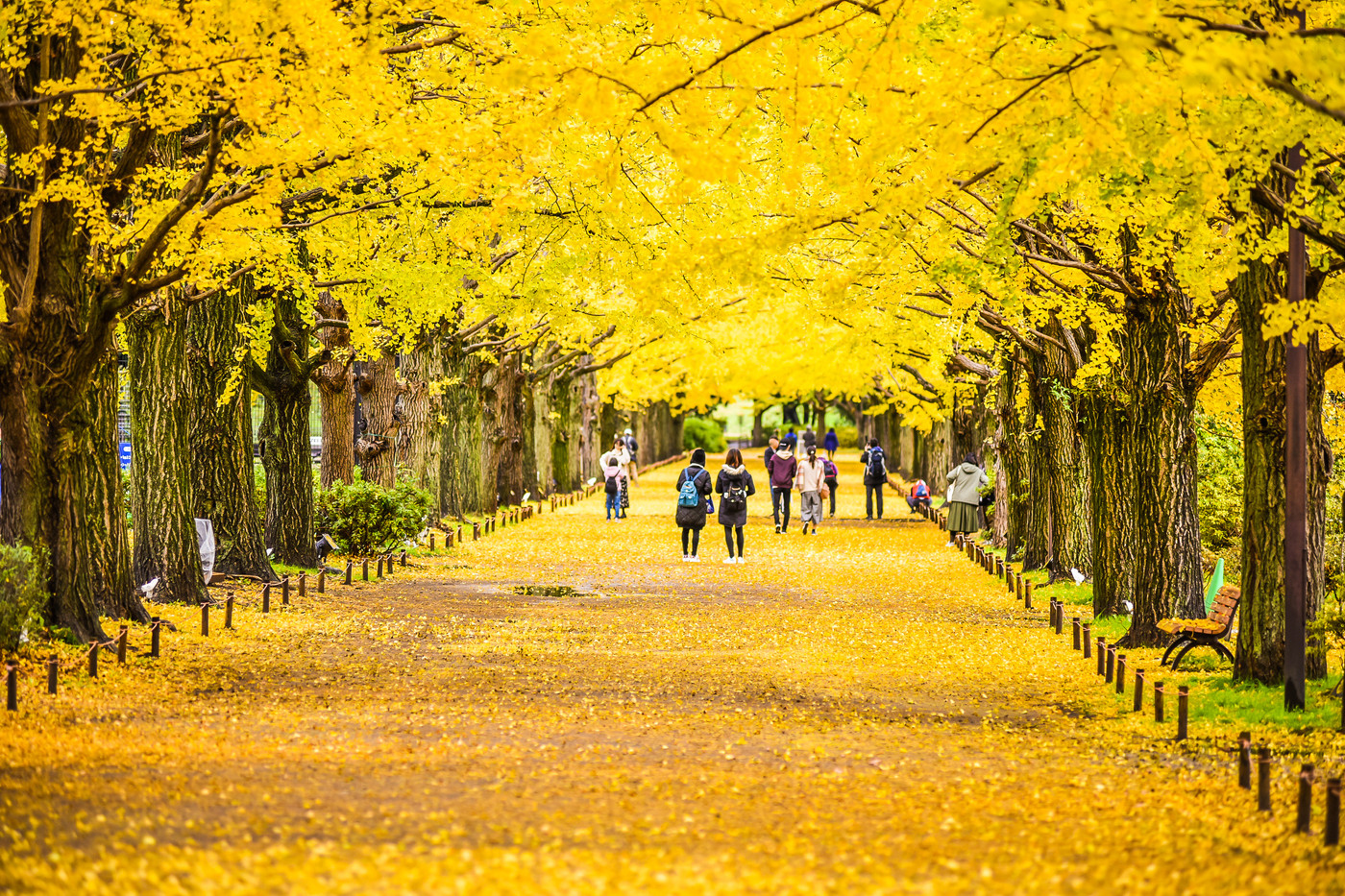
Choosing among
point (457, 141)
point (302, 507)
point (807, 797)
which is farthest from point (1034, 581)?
point (807, 797)

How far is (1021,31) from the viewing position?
7.86m

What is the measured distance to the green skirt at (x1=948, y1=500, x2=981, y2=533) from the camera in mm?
26359

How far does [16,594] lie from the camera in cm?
998

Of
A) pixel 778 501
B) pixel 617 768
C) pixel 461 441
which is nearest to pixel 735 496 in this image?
pixel 778 501

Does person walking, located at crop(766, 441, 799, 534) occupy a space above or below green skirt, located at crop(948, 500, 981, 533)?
above

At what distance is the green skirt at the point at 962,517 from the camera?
26.4 m

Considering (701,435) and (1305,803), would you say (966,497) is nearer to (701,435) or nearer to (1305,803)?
(1305,803)

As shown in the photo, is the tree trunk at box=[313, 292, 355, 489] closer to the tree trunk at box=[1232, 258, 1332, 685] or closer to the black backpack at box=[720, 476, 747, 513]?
the black backpack at box=[720, 476, 747, 513]

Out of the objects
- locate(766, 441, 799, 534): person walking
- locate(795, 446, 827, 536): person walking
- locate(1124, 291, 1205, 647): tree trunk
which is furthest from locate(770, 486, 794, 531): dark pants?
locate(1124, 291, 1205, 647): tree trunk

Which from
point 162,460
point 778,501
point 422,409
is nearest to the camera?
point 162,460

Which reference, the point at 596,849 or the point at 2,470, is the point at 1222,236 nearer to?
the point at 596,849

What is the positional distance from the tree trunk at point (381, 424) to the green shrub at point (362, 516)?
1.50 meters

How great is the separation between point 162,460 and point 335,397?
657 cm

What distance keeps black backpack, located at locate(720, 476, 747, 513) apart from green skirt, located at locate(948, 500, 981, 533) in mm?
6073
